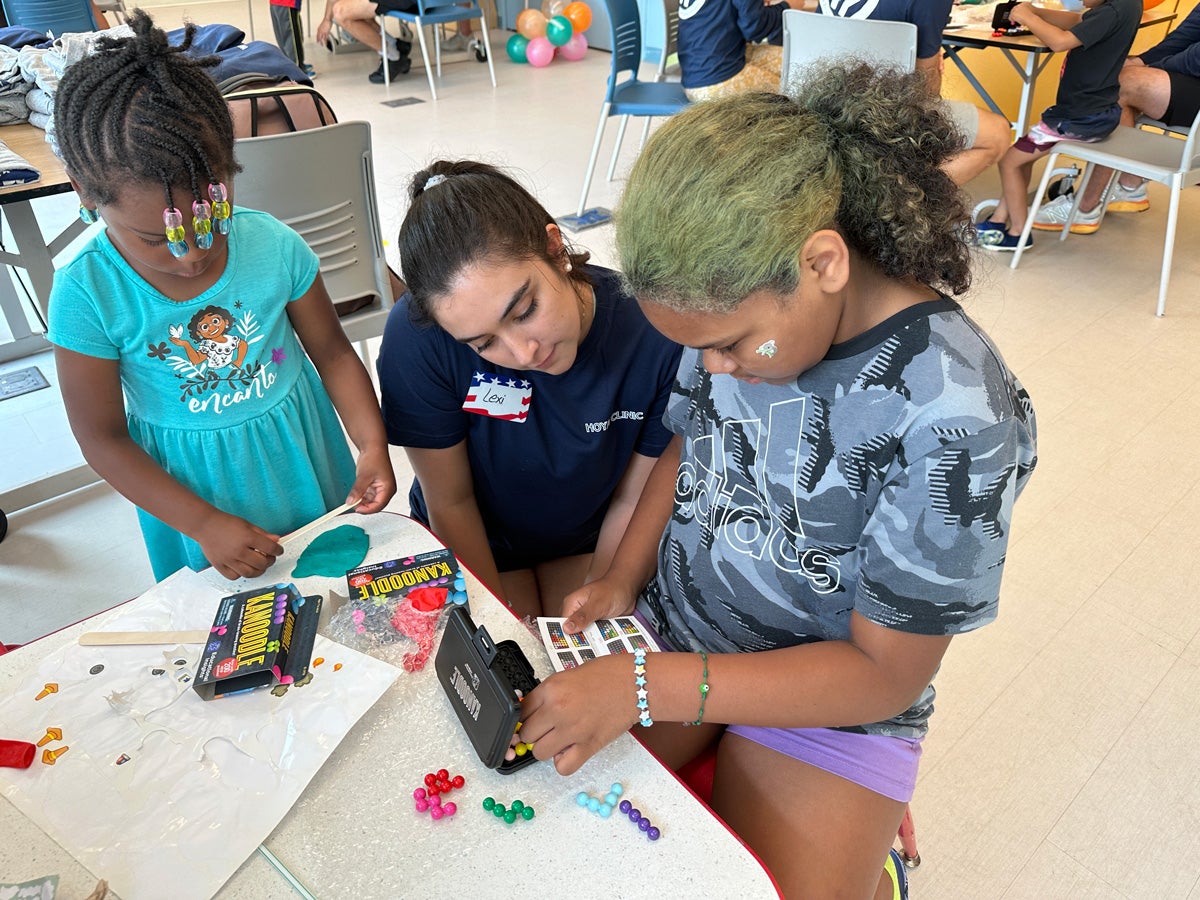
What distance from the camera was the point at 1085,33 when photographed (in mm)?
3143

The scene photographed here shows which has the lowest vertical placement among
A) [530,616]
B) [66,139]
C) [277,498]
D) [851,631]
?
[530,616]

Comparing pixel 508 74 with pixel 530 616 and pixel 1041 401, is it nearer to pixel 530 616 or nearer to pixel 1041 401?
pixel 1041 401

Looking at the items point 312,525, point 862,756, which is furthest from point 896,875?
point 312,525

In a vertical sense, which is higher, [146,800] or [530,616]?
[146,800]

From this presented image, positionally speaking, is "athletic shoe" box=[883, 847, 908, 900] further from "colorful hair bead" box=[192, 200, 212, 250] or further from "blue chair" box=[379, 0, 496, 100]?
"blue chair" box=[379, 0, 496, 100]

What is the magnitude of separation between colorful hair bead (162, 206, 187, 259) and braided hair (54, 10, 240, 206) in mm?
15

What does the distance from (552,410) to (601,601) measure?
0.28 m

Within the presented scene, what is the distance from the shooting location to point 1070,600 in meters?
1.92

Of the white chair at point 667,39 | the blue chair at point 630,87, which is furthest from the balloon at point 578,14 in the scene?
the blue chair at point 630,87

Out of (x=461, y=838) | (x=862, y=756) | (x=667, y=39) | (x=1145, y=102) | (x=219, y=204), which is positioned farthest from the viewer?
(x=667, y=39)

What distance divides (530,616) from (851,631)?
62cm

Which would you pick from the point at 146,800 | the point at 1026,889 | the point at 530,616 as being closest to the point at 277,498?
the point at 530,616

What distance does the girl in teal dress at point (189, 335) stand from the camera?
1.02 metres

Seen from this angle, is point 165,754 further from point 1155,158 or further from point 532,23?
point 532,23
